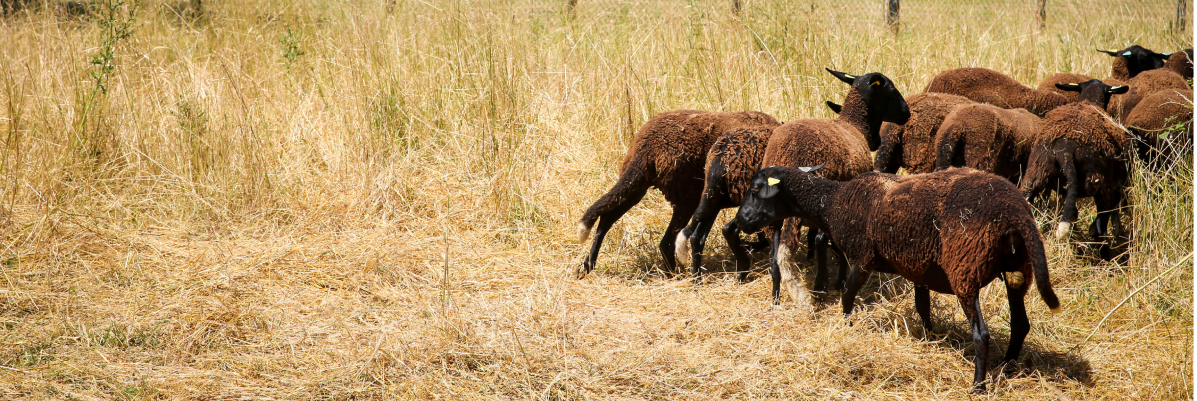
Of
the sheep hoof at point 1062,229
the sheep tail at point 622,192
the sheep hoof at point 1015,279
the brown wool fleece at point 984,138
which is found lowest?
the sheep hoof at point 1062,229

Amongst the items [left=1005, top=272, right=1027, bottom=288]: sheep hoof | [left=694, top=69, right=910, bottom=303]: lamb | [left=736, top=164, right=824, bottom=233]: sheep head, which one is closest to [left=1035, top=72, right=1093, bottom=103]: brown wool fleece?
[left=694, top=69, right=910, bottom=303]: lamb

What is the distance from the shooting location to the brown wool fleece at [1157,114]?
19.2 ft

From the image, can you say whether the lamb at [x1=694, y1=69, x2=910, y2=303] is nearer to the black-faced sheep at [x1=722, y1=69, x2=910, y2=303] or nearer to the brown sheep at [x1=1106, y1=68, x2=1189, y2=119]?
the black-faced sheep at [x1=722, y1=69, x2=910, y2=303]

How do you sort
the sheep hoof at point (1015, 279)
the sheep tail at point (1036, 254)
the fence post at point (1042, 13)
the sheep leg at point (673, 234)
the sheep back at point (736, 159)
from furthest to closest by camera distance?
the fence post at point (1042, 13) → the sheep leg at point (673, 234) → the sheep back at point (736, 159) → the sheep hoof at point (1015, 279) → the sheep tail at point (1036, 254)

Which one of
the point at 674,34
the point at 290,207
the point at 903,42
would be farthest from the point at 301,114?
the point at 903,42

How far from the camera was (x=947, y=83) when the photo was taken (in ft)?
24.1

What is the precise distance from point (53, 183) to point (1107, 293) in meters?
7.30

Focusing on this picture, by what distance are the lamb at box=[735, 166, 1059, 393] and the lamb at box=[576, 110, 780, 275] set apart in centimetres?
97

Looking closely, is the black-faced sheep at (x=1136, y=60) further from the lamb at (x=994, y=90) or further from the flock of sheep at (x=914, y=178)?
the lamb at (x=994, y=90)

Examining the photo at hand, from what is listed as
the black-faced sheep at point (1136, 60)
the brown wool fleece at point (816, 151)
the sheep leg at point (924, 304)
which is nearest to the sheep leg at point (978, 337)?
the sheep leg at point (924, 304)

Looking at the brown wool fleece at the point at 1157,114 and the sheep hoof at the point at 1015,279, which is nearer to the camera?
the sheep hoof at the point at 1015,279

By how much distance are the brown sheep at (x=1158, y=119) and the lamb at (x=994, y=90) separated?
86cm

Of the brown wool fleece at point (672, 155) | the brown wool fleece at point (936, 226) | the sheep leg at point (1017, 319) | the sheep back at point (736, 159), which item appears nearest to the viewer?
the brown wool fleece at point (936, 226)

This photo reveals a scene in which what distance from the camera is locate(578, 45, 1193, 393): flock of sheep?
151 inches
